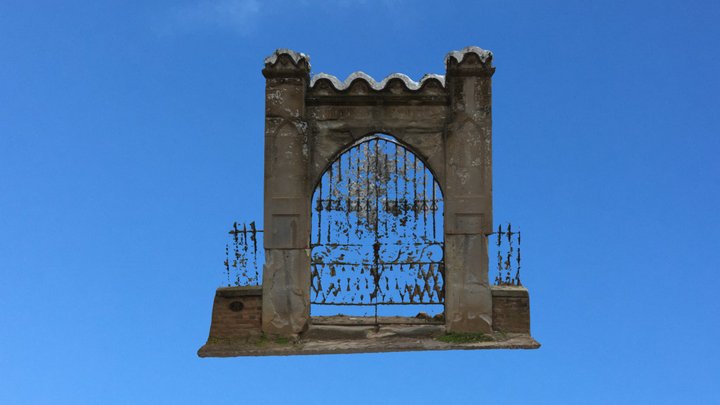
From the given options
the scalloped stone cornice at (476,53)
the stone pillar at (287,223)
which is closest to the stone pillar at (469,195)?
the scalloped stone cornice at (476,53)

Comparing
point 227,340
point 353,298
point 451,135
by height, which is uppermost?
point 451,135

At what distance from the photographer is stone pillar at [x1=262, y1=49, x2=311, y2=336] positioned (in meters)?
8.28

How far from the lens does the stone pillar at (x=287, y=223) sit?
828cm

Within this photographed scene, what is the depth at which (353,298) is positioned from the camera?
335 inches

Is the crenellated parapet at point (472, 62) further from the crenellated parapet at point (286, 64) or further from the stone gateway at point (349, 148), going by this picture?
the crenellated parapet at point (286, 64)

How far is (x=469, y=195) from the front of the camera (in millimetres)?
8289

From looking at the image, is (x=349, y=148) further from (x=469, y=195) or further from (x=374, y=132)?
(x=469, y=195)

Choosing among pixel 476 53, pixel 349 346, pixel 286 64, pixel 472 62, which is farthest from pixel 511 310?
pixel 286 64

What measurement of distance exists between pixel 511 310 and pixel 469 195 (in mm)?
1646

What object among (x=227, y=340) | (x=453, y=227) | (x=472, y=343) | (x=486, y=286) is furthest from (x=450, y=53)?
(x=227, y=340)

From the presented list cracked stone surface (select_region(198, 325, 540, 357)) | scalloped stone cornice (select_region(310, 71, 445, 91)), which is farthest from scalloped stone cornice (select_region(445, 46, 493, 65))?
cracked stone surface (select_region(198, 325, 540, 357))

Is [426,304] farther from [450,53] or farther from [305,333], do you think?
[450,53]

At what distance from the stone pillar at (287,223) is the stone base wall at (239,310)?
108mm

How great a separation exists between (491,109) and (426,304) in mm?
2766
